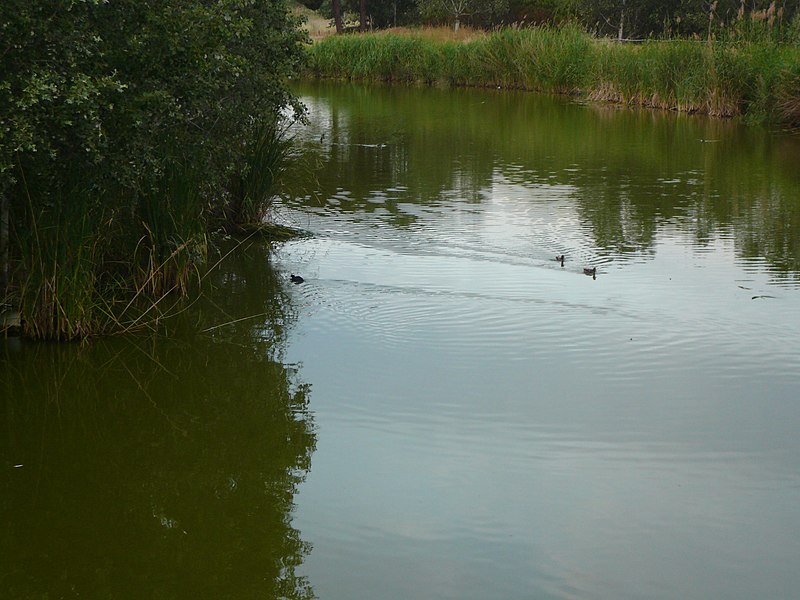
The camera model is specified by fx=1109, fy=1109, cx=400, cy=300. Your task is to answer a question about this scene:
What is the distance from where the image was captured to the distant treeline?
30500mm

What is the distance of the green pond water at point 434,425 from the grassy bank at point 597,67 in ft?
31.6

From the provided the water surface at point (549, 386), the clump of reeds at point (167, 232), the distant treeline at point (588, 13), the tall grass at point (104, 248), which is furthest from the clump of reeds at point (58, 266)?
the distant treeline at point (588, 13)

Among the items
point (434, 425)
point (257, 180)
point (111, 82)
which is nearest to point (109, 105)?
point (111, 82)

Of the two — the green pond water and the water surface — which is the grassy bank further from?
the green pond water

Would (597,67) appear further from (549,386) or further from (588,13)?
(549,386)

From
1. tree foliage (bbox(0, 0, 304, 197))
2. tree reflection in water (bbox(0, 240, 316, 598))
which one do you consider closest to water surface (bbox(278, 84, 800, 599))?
tree reflection in water (bbox(0, 240, 316, 598))

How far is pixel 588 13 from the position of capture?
37375 mm

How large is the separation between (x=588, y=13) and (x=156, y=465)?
34.8 m

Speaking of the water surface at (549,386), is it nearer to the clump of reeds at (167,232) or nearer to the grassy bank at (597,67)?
the clump of reeds at (167,232)

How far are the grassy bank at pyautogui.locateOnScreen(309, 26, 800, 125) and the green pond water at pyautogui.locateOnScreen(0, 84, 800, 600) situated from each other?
9.64m

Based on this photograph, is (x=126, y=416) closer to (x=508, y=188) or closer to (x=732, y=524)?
(x=732, y=524)

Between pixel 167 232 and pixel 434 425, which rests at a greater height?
pixel 167 232

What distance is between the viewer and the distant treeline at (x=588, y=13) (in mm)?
30500

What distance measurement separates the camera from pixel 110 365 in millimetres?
6250
